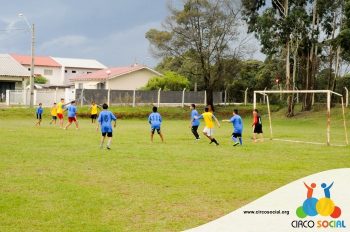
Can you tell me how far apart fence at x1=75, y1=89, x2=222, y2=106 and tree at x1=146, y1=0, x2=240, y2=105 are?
3419mm

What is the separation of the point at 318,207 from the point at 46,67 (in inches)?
3512

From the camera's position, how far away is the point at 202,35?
49500mm

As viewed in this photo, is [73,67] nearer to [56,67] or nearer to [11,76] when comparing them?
[56,67]

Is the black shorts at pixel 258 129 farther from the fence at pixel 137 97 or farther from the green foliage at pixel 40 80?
the green foliage at pixel 40 80

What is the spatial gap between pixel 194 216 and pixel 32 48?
38168mm

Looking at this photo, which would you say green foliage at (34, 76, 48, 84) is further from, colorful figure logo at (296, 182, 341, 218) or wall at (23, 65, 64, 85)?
colorful figure logo at (296, 182, 341, 218)

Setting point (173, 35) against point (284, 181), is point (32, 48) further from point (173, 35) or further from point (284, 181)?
point (284, 181)

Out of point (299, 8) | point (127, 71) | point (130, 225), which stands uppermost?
point (299, 8)

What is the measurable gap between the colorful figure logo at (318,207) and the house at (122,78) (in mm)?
55327

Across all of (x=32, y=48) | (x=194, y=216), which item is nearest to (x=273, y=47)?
(x=32, y=48)

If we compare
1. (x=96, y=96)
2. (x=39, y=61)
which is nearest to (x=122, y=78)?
(x=96, y=96)

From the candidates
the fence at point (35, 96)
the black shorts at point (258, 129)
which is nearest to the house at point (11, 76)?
the fence at point (35, 96)

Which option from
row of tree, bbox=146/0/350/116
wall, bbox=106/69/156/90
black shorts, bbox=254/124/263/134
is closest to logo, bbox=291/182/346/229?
black shorts, bbox=254/124/263/134

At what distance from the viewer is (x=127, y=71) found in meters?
61.2
